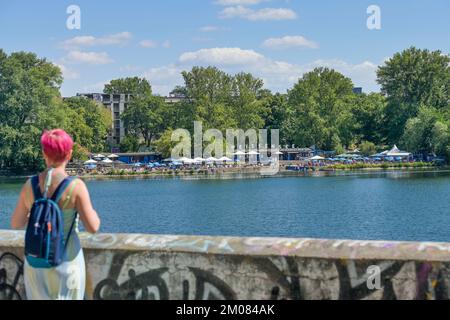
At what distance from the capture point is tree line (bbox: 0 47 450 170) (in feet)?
263

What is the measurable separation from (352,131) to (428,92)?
13405 millimetres

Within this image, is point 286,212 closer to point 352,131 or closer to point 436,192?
point 436,192

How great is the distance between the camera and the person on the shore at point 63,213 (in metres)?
4.46

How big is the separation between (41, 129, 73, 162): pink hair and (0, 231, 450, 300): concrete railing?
1.63 meters

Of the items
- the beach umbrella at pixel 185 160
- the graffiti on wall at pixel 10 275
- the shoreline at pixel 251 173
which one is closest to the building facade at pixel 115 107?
the beach umbrella at pixel 185 160

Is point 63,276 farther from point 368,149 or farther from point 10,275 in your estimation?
A: point 368,149

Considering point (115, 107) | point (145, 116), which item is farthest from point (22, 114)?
point (115, 107)

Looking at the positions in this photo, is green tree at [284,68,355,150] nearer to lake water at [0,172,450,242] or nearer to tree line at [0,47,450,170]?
tree line at [0,47,450,170]

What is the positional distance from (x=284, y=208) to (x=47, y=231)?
39.2m

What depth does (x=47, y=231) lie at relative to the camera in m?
4.41

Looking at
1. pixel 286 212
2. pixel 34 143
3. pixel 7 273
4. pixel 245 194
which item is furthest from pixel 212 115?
pixel 7 273

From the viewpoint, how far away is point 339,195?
52656 mm

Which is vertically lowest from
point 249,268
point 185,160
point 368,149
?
point 185,160
